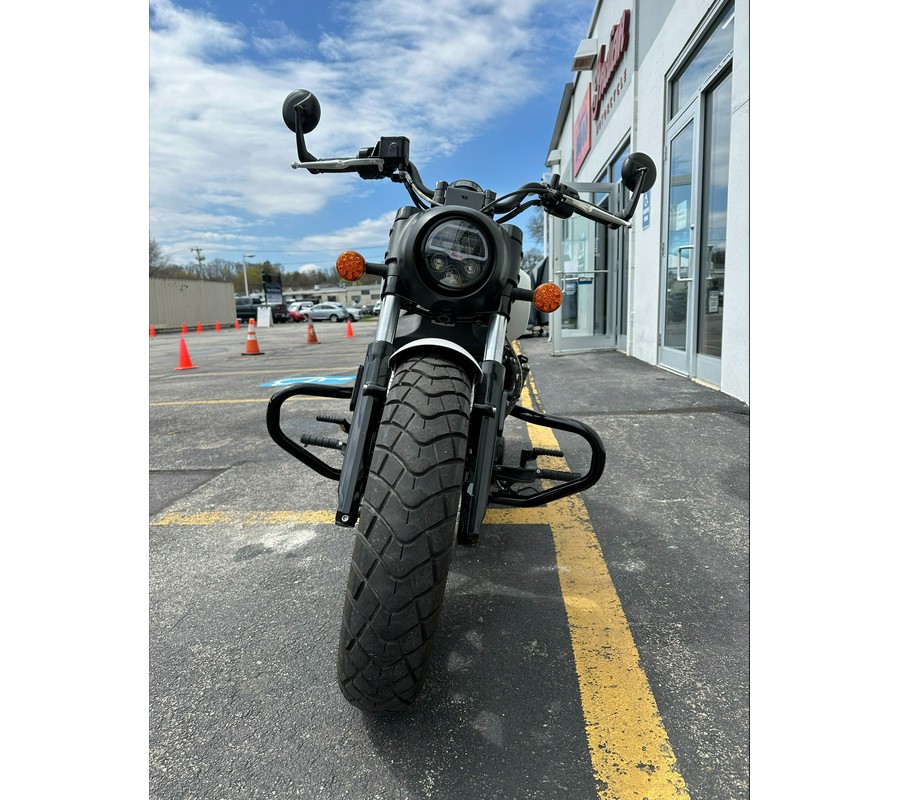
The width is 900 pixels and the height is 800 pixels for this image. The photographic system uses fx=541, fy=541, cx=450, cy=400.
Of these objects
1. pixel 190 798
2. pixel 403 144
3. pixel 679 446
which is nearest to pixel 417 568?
pixel 190 798

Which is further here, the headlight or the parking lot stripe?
the headlight

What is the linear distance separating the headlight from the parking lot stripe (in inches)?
48.5

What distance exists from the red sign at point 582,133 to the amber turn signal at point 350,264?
1198 cm

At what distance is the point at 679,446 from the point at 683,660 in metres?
2.28

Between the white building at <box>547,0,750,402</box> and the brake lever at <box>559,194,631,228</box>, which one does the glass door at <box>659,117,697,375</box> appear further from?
the brake lever at <box>559,194,631,228</box>

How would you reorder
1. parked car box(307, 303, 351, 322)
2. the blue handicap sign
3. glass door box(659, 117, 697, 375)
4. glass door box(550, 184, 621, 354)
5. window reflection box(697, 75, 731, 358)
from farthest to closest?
parked car box(307, 303, 351, 322), glass door box(550, 184, 621, 354), the blue handicap sign, glass door box(659, 117, 697, 375), window reflection box(697, 75, 731, 358)

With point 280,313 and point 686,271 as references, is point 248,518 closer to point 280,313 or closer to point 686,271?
point 686,271

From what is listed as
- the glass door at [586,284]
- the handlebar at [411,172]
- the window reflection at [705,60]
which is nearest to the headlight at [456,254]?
the handlebar at [411,172]

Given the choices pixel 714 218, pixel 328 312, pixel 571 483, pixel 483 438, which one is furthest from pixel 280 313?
pixel 483 438

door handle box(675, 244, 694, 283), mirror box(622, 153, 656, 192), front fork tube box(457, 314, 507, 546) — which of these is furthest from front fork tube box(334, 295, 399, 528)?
door handle box(675, 244, 694, 283)

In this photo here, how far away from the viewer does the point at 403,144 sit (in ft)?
7.51

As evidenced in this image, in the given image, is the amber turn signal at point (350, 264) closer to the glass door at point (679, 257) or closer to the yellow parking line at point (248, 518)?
the yellow parking line at point (248, 518)

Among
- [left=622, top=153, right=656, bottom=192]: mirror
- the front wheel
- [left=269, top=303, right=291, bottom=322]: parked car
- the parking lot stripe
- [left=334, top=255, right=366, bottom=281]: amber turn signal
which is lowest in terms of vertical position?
the parking lot stripe

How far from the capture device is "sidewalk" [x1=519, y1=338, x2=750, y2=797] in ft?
4.72
